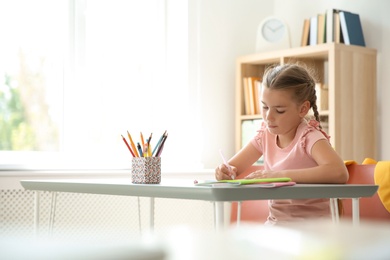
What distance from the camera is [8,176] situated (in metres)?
3.44

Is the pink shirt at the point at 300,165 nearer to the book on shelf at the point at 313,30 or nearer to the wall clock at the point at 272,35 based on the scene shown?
the book on shelf at the point at 313,30

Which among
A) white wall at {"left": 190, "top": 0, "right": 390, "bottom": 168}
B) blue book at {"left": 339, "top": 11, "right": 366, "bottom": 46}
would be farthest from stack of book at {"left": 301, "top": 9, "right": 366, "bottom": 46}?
white wall at {"left": 190, "top": 0, "right": 390, "bottom": 168}

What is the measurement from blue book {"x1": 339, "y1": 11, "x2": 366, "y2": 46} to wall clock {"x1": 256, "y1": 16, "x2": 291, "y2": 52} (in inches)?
16.6

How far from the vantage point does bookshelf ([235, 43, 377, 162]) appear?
12.9 feet

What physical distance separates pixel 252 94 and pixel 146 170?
247 cm

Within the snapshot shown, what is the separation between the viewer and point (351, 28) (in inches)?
159

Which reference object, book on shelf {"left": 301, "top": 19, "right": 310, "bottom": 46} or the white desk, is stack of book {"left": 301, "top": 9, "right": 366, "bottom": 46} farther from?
the white desk

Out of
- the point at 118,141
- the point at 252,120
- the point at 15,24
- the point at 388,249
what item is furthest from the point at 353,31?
the point at 388,249

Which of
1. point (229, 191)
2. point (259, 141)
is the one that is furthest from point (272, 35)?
point (229, 191)

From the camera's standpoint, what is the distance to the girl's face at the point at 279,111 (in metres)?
2.08

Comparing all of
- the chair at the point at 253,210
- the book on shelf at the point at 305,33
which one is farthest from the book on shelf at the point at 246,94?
the chair at the point at 253,210

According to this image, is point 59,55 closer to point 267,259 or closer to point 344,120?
point 344,120

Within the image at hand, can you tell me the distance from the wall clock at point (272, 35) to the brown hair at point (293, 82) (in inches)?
87.1

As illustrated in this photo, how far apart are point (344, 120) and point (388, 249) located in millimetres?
3826
